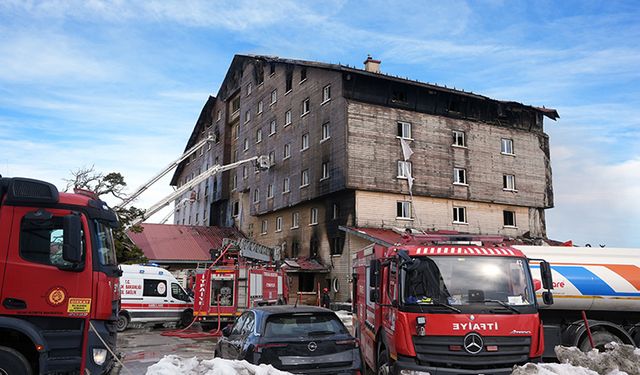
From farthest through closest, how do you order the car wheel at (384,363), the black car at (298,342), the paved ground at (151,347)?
the paved ground at (151,347)
the car wheel at (384,363)
the black car at (298,342)

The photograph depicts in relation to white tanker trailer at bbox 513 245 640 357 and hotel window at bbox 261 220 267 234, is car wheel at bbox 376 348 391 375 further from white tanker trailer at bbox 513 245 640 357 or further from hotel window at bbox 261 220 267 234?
hotel window at bbox 261 220 267 234

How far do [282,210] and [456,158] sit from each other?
44.0ft

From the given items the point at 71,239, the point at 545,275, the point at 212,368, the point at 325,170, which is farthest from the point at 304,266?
the point at 71,239

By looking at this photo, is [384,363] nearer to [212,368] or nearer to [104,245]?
[212,368]

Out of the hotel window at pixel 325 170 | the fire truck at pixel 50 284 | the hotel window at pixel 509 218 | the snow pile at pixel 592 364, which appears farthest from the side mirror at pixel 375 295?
the hotel window at pixel 509 218

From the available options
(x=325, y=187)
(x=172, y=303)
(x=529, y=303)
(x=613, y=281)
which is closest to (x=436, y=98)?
(x=325, y=187)

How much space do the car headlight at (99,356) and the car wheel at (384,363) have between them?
4.31 m

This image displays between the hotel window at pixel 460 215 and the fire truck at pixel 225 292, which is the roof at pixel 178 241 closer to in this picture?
the fire truck at pixel 225 292

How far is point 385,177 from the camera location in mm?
30781

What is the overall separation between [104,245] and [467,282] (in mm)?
5555

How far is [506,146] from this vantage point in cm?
3478

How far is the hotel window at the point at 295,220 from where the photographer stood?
3646 cm

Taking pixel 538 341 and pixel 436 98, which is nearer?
pixel 538 341

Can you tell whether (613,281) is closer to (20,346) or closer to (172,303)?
(20,346)
